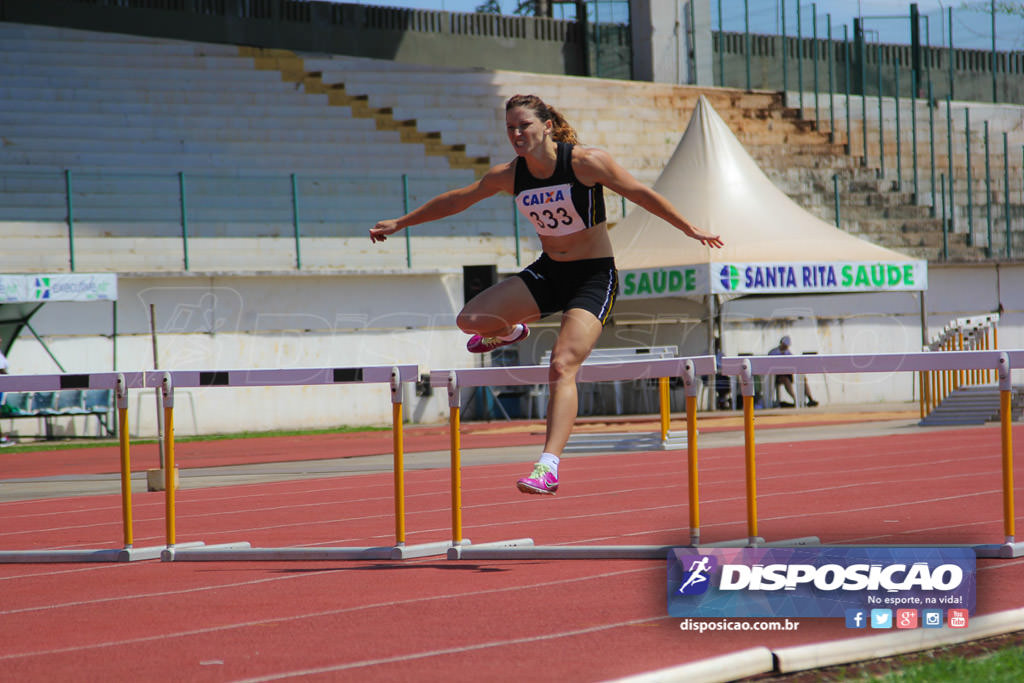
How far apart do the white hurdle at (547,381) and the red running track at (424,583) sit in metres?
0.09

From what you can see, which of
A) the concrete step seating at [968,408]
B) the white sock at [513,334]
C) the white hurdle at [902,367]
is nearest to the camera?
the white hurdle at [902,367]

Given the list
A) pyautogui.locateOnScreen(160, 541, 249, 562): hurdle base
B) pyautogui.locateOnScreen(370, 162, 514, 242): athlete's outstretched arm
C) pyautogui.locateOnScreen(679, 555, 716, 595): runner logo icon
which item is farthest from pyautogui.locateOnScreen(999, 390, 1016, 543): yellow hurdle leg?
pyautogui.locateOnScreen(160, 541, 249, 562): hurdle base

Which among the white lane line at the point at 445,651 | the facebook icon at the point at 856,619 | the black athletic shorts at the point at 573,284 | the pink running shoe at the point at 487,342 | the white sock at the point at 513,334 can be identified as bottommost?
the white lane line at the point at 445,651

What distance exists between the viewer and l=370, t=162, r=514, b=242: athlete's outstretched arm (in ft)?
18.6

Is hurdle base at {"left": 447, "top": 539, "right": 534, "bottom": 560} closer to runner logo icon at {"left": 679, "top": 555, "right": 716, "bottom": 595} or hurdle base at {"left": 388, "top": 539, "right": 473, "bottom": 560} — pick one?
hurdle base at {"left": 388, "top": 539, "right": 473, "bottom": 560}

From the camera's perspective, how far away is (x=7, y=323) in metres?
18.3

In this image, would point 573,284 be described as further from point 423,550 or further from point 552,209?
point 423,550

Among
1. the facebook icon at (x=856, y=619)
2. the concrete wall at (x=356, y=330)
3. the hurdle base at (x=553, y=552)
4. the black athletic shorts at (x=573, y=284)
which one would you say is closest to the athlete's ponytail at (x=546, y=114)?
the black athletic shorts at (x=573, y=284)

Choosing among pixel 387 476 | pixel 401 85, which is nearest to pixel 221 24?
pixel 401 85

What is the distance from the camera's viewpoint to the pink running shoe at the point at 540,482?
5199 millimetres

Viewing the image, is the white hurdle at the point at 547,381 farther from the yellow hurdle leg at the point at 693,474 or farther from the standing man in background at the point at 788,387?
the standing man in background at the point at 788,387

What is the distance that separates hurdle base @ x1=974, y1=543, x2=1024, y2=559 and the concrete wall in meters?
15.6

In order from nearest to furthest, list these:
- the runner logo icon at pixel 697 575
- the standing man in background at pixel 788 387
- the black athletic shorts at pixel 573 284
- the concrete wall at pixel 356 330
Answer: the runner logo icon at pixel 697 575, the black athletic shorts at pixel 573 284, the concrete wall at pixel 356 330, the standing man in background at pixel 788 387

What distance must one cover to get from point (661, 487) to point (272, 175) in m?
13.9
